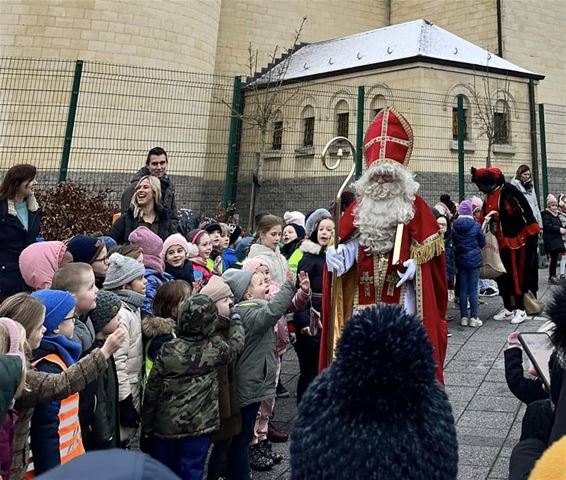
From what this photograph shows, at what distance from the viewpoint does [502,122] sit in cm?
1778

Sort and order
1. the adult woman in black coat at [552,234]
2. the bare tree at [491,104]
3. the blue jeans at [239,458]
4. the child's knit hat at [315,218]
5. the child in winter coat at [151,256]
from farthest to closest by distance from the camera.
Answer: the bare tree at [491,104], the adult woman in black coat at [552,234], the child's knit hat at [315,218], the child in winter coat at [151,256], the blue jeans at [239,458]

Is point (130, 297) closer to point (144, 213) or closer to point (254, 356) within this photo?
point (254, 356)

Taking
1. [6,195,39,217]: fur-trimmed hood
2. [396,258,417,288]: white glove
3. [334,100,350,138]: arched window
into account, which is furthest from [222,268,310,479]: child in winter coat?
[334,100,350,138]: arched window

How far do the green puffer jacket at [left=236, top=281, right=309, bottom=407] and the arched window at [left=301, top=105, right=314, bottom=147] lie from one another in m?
14.0

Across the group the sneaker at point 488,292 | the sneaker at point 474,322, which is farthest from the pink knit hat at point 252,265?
the sneaker at point 488,292

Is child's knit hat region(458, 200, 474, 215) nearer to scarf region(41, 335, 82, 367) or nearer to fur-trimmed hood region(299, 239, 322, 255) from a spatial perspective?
fur-trimmed hood region(299, 239, 322, 255)

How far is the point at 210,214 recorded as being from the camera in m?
12.5

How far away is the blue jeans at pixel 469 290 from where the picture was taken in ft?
26.6

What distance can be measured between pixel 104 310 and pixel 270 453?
1.80 m

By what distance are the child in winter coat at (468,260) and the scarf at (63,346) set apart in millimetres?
6449

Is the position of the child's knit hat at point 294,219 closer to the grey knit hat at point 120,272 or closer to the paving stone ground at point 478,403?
the paving stone ground at point 478,403

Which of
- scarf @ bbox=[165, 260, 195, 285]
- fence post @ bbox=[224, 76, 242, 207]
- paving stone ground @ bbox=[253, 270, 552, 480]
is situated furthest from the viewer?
fence post @ bbox=[224, 76, 242, 207]

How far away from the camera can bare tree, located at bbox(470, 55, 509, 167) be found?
1736cm

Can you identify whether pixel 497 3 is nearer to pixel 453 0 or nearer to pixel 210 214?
pixel 453 0
